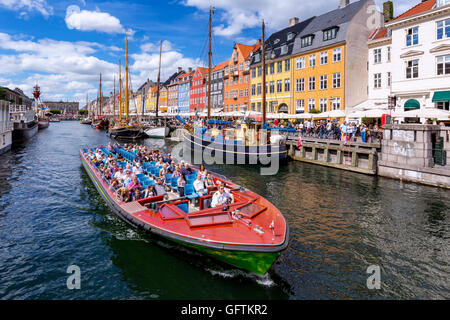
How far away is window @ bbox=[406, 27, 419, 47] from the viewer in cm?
2719

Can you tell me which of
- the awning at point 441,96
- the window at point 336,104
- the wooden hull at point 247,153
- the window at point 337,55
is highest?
the window at point 337,55

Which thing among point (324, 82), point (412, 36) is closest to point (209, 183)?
point (412, 36)

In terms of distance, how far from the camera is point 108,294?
7.67 metres

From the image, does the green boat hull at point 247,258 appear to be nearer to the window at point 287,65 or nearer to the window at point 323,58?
the window at point 323,58

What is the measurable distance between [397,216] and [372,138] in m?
11.8

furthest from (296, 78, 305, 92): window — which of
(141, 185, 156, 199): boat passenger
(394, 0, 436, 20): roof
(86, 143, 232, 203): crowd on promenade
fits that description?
(141, 185, 156, 199): boat passenger

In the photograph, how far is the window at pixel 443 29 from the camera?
82.3ft

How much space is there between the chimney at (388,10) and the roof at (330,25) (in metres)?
2.45

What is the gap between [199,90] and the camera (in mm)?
77500

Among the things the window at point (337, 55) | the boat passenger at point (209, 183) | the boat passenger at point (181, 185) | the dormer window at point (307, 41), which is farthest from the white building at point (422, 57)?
the boat passenger at point (181, 185)

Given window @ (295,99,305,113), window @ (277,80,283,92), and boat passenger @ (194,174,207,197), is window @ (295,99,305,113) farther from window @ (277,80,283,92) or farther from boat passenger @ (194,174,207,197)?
boat passenger @ (194,174,207,197)

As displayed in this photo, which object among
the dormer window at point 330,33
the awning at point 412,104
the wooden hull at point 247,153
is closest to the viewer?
the wooden hull at point 247,153
